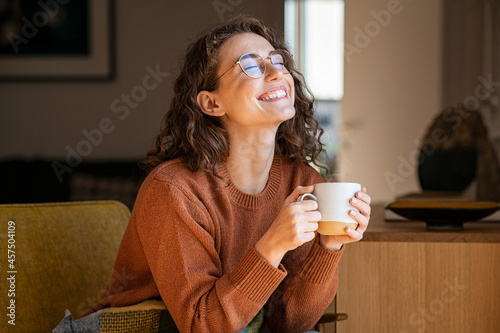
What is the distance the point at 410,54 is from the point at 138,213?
146 inches

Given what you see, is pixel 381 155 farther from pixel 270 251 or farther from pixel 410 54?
pixel 270 251

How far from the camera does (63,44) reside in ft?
12.2

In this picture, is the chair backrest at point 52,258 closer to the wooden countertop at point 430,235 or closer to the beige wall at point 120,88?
the wooden countertop at point 430,235

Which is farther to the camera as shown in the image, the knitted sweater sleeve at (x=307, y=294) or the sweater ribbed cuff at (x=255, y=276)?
the knitted sweater sleeve at (x=307, y=294)

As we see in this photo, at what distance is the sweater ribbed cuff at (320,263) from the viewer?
1.18 meters

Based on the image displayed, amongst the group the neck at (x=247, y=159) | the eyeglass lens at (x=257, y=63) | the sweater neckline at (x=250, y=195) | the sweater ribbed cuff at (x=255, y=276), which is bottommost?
the sweater ribbed cuff at (x=255, y=276)

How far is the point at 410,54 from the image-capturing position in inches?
177

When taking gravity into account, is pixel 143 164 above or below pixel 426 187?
above

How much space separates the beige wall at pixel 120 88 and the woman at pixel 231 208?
2415mm

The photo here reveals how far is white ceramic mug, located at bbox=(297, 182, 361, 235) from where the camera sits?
3.36 feet

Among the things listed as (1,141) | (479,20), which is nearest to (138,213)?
(1,141)

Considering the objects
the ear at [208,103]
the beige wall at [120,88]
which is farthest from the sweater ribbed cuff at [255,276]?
the beige wall at [120,88]

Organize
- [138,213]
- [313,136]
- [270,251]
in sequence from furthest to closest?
[313,136] → [138,213] → [270,251]

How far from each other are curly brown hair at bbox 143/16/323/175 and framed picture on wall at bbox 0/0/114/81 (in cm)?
249
